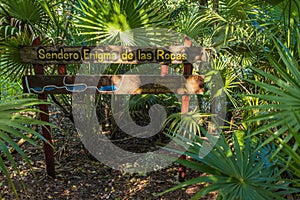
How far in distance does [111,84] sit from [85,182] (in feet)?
3.25

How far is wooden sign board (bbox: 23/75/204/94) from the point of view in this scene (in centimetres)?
256

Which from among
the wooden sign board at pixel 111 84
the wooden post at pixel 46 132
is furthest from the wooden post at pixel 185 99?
the wooden post at pixel 46 132

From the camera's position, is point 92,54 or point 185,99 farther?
point 185,99

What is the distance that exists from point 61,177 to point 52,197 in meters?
0.30

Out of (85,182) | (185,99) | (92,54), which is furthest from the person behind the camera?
(85,182)

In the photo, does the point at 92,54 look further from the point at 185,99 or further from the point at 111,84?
the point at 185,99

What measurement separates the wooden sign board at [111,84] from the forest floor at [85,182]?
1.91 feet

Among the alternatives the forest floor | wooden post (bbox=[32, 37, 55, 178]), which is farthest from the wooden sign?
the forest floor

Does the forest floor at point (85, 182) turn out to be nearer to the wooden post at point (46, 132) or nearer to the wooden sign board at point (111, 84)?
the wooden post at point (46, 132)

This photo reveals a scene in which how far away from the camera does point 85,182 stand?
2941 mm

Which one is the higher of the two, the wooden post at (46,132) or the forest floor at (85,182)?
the wooden post at (46,132)

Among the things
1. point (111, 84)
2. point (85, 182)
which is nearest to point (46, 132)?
point (85, 182)

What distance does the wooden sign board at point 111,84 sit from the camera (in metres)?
2.56

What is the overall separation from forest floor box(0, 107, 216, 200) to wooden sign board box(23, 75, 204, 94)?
583 mm
